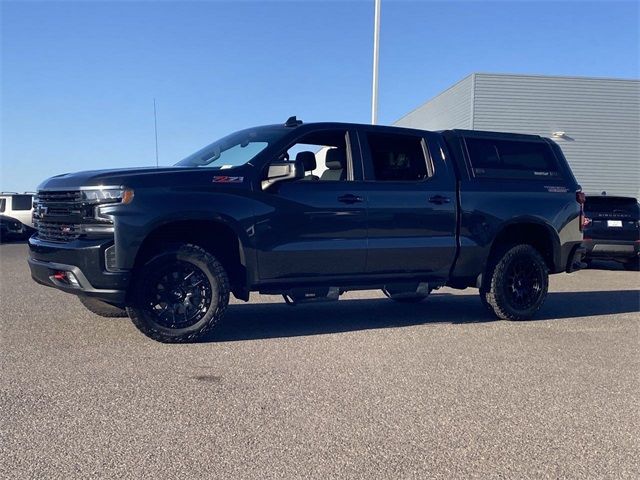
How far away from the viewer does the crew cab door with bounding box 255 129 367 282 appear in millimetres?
5832

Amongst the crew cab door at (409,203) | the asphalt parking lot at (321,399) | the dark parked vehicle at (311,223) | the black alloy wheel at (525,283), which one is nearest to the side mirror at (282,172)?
the dark parked vehicle at (311,223)

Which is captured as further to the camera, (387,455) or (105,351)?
(105,351)

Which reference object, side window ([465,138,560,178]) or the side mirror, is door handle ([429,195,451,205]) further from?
the side mirror

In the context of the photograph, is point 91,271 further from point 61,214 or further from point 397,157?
point 397,157

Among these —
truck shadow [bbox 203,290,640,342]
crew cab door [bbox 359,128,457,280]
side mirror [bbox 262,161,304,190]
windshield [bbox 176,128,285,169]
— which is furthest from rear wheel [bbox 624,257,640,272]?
side mirror [bbox 262,161,304,190]

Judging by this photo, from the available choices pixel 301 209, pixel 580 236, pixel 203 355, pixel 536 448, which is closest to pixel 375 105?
pixel 580 236

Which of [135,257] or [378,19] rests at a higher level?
[378,19]

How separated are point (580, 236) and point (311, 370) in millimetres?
4314

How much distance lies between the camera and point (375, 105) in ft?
57.6

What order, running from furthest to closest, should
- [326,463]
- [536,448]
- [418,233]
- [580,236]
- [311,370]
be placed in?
[580,236] → [418,233] → [311,370] → [536,448] → [326,463]

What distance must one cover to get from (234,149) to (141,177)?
118cm

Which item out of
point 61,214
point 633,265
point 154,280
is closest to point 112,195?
point 61,214

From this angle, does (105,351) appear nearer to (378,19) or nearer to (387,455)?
(387,455)

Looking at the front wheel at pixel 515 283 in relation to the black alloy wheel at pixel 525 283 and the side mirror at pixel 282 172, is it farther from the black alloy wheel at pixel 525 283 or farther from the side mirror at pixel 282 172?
the side mirror at pixel 282 172
